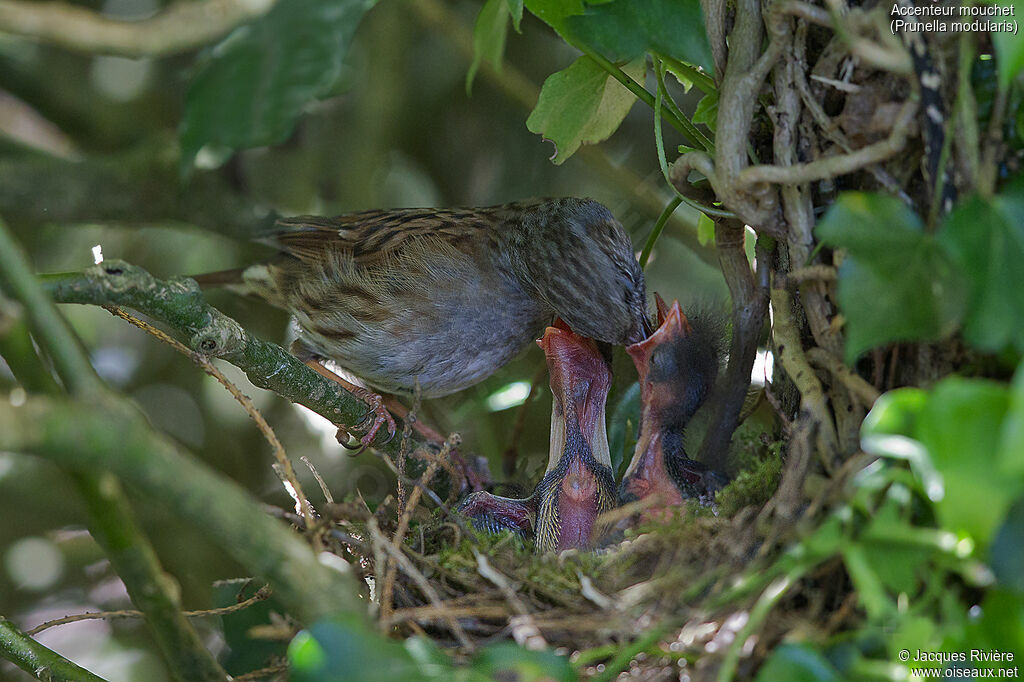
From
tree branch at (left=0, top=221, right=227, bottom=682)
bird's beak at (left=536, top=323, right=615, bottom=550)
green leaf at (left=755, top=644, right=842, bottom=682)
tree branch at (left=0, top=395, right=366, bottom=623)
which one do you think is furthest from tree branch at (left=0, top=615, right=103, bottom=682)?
green leaf at (left=755, top=644, right=842, bottom=682)

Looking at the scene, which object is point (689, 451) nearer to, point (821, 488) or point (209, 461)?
point (821, 488)

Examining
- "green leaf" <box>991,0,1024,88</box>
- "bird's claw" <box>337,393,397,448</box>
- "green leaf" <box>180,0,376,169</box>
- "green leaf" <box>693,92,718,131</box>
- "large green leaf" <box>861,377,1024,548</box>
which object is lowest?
"large green leaf" <box>861,377,1024,548</box>

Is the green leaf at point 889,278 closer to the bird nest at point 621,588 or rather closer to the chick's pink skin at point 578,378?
the bird nest at point 621,588

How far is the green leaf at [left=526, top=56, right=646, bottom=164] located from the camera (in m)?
1.78

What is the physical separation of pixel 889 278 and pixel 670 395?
107 centimetres

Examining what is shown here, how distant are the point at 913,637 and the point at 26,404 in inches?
37.7

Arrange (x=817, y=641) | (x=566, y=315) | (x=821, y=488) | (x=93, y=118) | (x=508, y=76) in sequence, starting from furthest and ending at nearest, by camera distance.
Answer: (x=93, y=118) < (x=508, y=76) < (x=566, y=315) < (x=821, y=488) < (x=817, y=641)

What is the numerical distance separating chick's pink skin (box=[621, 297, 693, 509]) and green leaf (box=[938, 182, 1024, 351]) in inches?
41.5

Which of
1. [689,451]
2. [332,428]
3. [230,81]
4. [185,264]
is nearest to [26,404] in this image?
[230,81]

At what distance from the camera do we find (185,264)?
3.32 m

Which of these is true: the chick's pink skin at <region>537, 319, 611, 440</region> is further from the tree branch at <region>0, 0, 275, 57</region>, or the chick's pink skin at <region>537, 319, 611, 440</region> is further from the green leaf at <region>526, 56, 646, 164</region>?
the tree branch at <region>0, 0, 275, 57</region>

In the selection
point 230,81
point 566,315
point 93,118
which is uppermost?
point 93,118

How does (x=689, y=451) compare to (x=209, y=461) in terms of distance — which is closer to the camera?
(x=689, y=451)

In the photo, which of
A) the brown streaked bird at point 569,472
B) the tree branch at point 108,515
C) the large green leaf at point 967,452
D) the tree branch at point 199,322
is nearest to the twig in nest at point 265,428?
the tree branch at point 199,322
